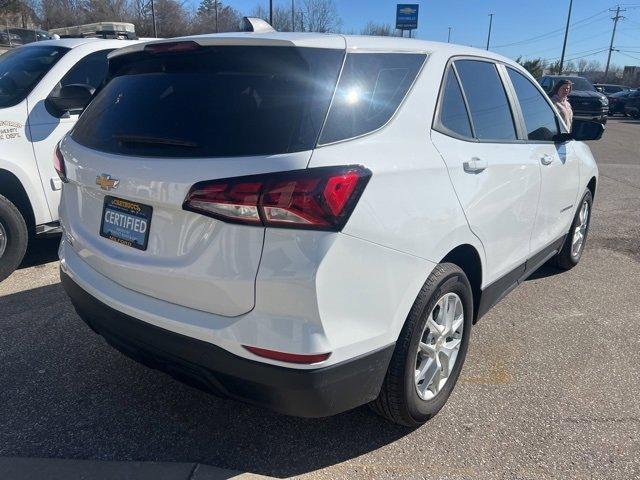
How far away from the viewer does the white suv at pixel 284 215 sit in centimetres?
192

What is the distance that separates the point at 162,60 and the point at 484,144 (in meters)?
1.69

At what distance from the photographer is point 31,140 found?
14.0ft

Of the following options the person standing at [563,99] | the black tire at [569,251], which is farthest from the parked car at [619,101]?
the black tire at [569,251]

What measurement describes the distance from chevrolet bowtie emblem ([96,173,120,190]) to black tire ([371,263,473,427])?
1365 mm

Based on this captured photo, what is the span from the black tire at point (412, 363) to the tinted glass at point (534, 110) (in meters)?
Answer: 1.55

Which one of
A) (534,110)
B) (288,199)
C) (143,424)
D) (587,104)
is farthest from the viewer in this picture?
(587,104)

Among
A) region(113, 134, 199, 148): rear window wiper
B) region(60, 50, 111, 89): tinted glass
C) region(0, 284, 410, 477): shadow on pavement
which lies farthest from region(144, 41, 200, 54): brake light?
region(60, 50, 111, 89): tinted glass

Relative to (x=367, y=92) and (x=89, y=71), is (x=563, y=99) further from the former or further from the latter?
(x=367, y=92)

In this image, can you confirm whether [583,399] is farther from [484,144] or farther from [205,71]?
[205,71]

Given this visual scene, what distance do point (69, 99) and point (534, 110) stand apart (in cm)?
358

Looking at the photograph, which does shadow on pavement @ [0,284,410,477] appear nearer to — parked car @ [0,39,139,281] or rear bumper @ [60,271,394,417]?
rear bumper @ [60,271,394,417]

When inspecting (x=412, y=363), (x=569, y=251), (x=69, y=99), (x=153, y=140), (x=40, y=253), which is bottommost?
(x=40, y=253)

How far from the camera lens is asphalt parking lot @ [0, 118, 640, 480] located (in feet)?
8.14

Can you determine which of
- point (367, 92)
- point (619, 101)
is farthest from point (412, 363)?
point (619, 101)
